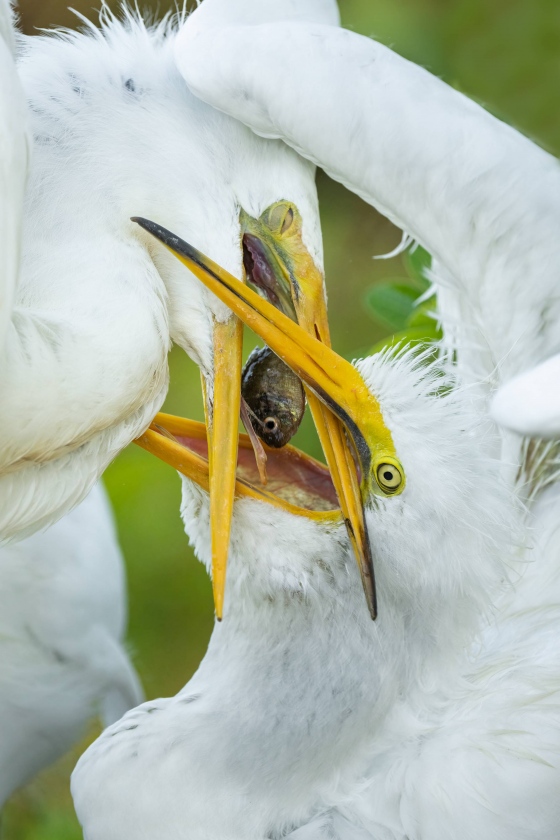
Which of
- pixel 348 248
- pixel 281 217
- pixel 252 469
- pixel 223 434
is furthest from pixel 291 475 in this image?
pixel 348 248

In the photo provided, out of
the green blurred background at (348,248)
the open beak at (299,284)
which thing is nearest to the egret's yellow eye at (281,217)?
the open beak at (299,284)

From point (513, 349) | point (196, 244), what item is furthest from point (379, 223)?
point (196, 244)

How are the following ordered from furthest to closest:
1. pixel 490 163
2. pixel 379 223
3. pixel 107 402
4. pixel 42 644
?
pixel 379 223 < pixel 42 644 < pixel 490 163 < pixel 107 402

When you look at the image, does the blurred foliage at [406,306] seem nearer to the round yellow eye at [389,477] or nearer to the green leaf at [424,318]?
the green leaf at [424,318]

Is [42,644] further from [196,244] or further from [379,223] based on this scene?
[379,223]

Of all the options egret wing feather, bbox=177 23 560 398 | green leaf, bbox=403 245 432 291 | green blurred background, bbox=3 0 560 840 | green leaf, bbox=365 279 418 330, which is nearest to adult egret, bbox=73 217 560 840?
egret wing feather, bbox=177 23 560 398

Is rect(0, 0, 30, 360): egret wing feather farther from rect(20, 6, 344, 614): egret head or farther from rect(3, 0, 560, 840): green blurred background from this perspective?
rect(3, 0, 560, 840): green blurred background
